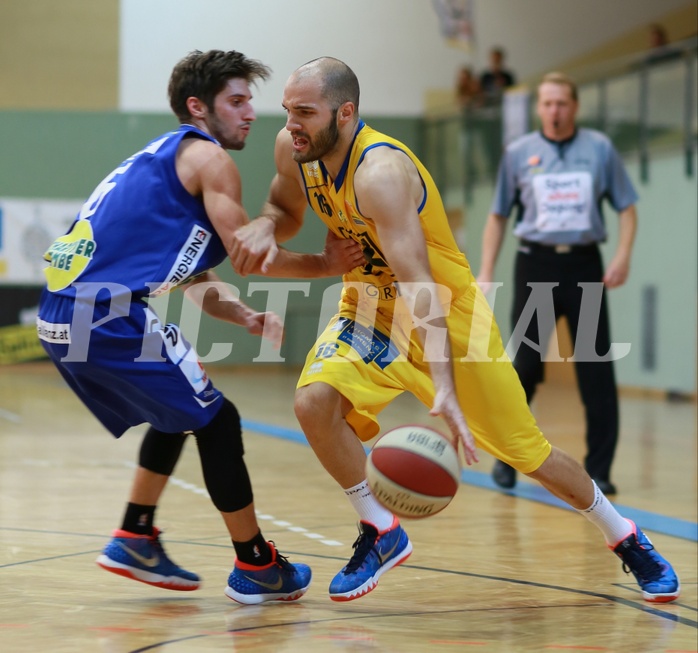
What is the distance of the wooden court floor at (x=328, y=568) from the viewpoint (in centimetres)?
349

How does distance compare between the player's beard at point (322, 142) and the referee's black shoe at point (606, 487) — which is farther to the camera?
the referee's black shoe at point (606, 487)

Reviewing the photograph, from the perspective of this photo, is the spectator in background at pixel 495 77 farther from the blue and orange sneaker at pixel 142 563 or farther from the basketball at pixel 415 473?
the basketball at pixel 415 473

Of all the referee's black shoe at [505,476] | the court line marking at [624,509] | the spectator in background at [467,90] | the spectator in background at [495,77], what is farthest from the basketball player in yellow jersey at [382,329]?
the spectator in background at [467,90]

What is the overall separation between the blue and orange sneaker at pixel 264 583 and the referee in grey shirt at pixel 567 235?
2.76m

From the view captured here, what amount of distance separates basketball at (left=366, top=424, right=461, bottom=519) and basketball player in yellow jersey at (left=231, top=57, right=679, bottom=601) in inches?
8.4

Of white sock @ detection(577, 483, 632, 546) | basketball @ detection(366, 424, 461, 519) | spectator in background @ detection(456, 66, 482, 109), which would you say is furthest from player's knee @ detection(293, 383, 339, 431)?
spectator in background @ detection(456, 66, 482, 109)

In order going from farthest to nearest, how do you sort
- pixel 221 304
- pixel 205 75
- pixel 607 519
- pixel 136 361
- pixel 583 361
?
pixel 583 361
pixel 221 304
pixel 607 519
pixel 205 75
pixel 136 361

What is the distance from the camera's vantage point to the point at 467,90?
57.8ft

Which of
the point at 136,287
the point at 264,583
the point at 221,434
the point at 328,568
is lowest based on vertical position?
the point at 328,568

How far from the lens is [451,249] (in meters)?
4.06

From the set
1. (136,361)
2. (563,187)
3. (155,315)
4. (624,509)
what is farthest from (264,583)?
(563,187)

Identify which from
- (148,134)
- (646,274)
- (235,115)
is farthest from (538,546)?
(148,134)

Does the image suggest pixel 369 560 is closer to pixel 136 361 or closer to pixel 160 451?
pixel 160 451

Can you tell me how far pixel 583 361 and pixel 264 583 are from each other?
9.94 feet
